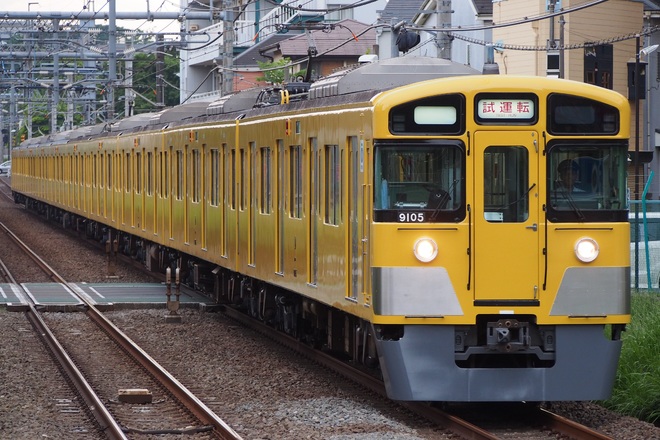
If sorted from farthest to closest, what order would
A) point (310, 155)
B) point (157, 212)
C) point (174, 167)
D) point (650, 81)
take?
point (650, 81) < point (157, 212) < point (174, 167) < point (310, 155)

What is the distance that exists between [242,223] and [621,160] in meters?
6.17

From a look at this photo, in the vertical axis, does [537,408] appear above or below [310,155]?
below

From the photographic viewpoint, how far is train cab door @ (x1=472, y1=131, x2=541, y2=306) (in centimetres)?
890

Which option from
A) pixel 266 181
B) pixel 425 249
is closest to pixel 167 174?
pixel 266 181

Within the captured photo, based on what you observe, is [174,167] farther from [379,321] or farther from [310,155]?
[379,321]

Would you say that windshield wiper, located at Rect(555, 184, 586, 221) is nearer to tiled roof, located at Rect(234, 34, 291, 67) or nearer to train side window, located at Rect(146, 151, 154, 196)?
train side window, located at Rect(146, 151, 154, 196)

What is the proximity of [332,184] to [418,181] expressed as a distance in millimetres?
1598

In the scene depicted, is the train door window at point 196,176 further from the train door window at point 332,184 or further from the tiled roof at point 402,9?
the tiled roof at point 402,9

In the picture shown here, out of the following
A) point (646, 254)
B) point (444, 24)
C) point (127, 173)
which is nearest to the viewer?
point (646, 254)

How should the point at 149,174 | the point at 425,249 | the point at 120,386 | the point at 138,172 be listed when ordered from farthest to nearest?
the point at 138,172 → the point at 149,174 → the point at 120,386 → the point at 425,249

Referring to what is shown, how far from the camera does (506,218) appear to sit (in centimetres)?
896

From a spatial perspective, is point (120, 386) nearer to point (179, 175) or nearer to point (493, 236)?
point (493, 236)

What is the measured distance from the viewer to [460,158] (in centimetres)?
895

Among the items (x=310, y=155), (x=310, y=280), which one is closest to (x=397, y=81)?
(x=310, y=155)
